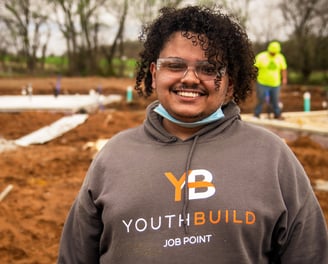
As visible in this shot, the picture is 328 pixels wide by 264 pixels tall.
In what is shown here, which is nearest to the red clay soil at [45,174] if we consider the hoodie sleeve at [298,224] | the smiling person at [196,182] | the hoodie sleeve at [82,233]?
the hoodie sleeve at [82,233]

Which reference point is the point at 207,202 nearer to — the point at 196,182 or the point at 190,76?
the point at 196,182

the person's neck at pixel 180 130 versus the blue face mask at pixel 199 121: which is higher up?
the blue face mask at pixel 199 121

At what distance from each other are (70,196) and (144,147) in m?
3.65

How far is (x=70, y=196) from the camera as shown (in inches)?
200

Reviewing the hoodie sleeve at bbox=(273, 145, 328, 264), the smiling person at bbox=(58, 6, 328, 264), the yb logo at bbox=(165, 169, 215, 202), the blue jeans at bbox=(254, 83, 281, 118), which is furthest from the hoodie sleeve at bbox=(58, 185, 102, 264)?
the blue jeans at bbox=(254, 83, 281, 118)

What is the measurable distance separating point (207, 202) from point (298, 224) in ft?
1.00

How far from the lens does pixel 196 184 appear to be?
58.7 inches

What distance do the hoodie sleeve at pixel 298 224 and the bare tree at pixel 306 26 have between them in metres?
28.5

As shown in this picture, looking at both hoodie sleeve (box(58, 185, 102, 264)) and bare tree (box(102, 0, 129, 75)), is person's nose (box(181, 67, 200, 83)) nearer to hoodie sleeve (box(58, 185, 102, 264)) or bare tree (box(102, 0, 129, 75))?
hoodie sleeve (box(58, 185, 102, 264))

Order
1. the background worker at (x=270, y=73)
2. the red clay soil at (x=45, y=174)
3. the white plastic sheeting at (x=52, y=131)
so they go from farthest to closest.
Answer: the background worker at (x=270, y=73) → the white plastic sheeting at (x=52, y=131) → the red clay soil at (x=45, y=174)

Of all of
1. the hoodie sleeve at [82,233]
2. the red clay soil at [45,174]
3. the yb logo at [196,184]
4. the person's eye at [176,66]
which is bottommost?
the red clay soil at [45,174]

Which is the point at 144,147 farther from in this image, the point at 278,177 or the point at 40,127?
the point at 40,127

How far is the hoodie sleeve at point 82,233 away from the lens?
1.62 meters

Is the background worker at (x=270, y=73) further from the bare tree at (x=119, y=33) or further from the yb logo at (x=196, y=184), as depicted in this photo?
the bare tree at (x=119, y=33)
